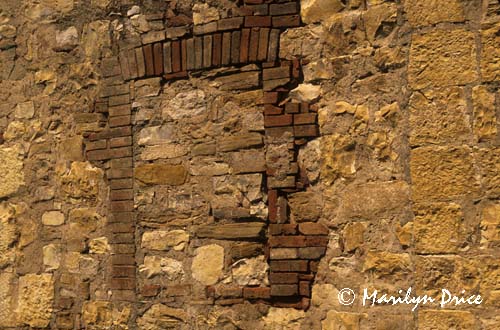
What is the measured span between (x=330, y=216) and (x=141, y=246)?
3.89 feet

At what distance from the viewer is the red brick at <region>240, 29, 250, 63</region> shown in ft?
13.2

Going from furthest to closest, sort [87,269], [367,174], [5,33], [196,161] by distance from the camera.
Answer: [5,33] < [87,269] < [196,161] < [367,174]

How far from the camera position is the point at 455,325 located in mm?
3473

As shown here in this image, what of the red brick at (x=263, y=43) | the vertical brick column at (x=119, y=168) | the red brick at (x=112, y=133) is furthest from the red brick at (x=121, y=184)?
the red brick at (x=263, y=43)

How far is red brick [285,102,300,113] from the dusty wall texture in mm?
20

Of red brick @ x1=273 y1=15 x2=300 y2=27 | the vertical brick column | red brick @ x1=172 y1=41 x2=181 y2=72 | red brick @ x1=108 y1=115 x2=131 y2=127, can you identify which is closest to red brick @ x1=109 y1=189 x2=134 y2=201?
the vertical brick column

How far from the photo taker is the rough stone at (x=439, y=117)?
352 cm

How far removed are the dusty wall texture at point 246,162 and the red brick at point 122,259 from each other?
0.06 ft

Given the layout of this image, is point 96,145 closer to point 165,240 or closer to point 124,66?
point 124,66

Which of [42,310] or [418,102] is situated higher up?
[418,102]

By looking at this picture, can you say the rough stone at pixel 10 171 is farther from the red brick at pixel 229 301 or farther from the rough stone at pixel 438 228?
the rough stone at pixel 438 228

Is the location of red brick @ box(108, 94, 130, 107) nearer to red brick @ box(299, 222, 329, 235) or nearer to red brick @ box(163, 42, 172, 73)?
red brick @ box(163, 42, 172, 73)

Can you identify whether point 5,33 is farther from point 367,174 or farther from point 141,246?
point 367,174

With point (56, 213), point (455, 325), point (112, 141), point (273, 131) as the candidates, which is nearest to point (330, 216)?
point (273, 131)
